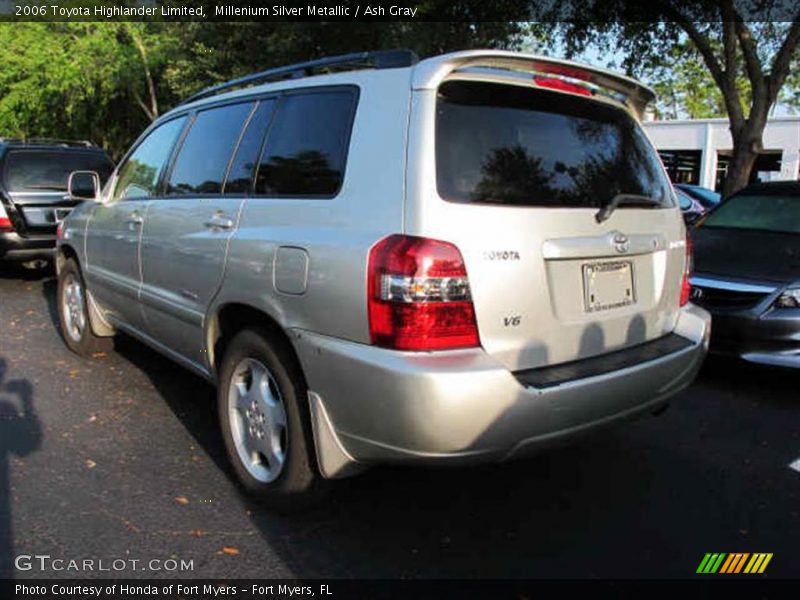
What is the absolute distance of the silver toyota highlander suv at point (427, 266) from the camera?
2557mm

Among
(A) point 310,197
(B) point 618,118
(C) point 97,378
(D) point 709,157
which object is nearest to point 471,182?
(A) point 310,197

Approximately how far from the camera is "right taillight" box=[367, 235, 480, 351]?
8.28ft

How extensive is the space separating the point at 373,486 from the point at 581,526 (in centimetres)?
98

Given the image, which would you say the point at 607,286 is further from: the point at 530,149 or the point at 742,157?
the point at 742,157

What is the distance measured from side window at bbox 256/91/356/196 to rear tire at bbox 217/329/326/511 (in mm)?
671

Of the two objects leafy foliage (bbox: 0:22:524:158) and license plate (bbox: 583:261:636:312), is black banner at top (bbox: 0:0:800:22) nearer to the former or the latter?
leafy foliage (bbox: 0:22:524:158)

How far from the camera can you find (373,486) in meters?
3.51

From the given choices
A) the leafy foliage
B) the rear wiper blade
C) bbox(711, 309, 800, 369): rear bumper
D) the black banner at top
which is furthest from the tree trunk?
the rear wiper blade

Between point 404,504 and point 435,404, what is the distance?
1060mm

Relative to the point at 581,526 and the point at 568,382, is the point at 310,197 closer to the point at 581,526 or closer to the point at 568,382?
the point at 568,382

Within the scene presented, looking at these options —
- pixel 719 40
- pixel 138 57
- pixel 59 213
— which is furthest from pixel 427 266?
pixel 138 57

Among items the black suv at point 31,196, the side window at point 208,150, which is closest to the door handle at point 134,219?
the side window at point 208,150

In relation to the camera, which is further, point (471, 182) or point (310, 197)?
point (310, 197)

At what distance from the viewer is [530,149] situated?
2900 mm
